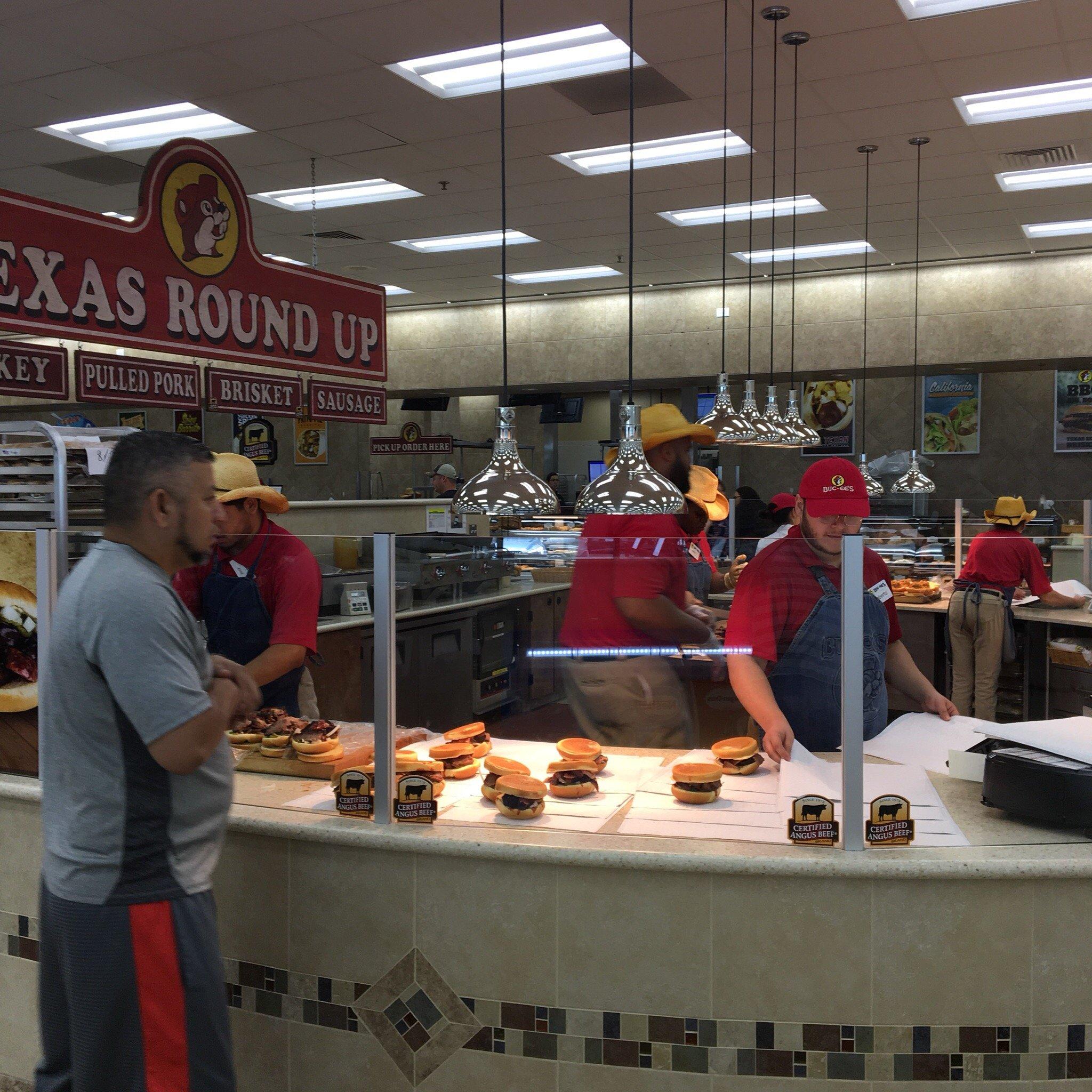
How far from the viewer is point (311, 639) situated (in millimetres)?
2744

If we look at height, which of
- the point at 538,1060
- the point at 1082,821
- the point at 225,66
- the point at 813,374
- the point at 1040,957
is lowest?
the point at 538,1060

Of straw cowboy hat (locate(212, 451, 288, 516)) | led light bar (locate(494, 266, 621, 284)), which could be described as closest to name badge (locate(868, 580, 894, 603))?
straw cowboy hat (locate(212, 451, 288, 516))

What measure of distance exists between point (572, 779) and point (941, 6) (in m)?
4.30

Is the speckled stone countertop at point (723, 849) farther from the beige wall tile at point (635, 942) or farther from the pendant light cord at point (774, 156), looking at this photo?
the pendant light cord at point (774, 156)

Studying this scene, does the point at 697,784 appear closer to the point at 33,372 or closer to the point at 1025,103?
the point at 33,372

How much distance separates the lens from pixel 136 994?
193 cm

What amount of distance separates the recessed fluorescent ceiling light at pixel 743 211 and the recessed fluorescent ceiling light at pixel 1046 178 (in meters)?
1.36

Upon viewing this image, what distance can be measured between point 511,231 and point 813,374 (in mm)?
4078

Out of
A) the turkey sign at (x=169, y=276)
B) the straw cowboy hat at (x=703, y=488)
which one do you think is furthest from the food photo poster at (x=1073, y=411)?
the turkey sign at (x=169, y=276)

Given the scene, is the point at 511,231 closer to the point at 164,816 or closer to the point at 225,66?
the point at 225,66

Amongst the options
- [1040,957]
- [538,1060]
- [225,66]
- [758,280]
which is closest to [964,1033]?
[1040,957]

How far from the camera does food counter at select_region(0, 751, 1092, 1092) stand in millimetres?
2229

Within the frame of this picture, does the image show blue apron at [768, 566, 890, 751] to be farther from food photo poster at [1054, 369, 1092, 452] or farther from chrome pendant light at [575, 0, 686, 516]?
food photo poster at [1054, 369, 1092, 452]

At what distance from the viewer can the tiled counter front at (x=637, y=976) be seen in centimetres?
223
